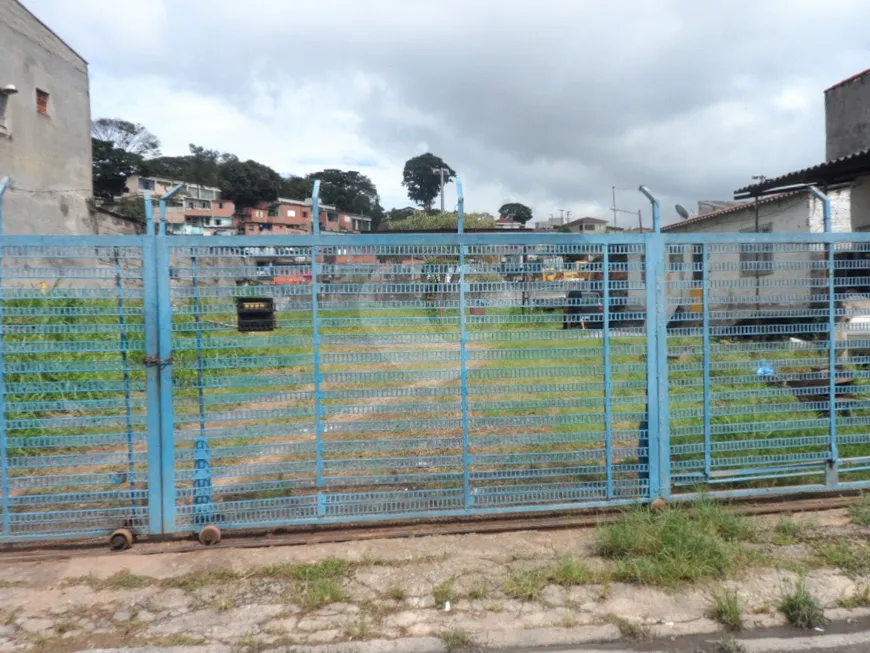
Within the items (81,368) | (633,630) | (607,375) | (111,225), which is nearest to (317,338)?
(81,368)

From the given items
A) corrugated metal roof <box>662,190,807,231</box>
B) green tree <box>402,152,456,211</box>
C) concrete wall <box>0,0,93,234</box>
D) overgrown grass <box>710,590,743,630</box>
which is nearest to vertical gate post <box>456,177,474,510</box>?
overgrown grass <box>710,590,743,630</box>

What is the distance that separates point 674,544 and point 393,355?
222cm

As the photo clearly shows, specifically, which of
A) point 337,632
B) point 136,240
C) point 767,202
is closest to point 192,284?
point 136,240

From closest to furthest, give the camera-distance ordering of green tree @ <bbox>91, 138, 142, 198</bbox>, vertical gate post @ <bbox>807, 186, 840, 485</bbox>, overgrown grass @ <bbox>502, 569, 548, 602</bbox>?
overgrown grass @ <bbox>502, 569, 548, 602</bbox> → vertical gate post @ <bbox>807, 186, 840, 485</bbox> → green tree @ <bbox>91, 138, 142, 198</bbox>

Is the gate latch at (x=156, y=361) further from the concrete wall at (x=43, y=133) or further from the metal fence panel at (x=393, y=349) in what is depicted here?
the concrete wall at (x=43, y=133)

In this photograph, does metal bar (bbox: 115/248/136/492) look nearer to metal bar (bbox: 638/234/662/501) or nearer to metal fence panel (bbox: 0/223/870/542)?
metal fence panel (bbox: 0/223/870/542)

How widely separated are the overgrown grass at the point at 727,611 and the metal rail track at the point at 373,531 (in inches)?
40.5

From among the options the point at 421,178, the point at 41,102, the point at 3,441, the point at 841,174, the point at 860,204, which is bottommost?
the point at 3,441

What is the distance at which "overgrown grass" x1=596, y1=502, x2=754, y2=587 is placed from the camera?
3436 mm

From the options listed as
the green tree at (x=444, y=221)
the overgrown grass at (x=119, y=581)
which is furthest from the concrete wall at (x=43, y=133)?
the green tree at (x=444, y=221)

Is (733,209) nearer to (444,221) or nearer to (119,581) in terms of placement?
(119,581)

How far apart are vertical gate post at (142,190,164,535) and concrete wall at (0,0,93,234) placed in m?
12.5

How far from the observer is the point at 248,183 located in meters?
50.5

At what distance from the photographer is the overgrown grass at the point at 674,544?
3.44 metres
